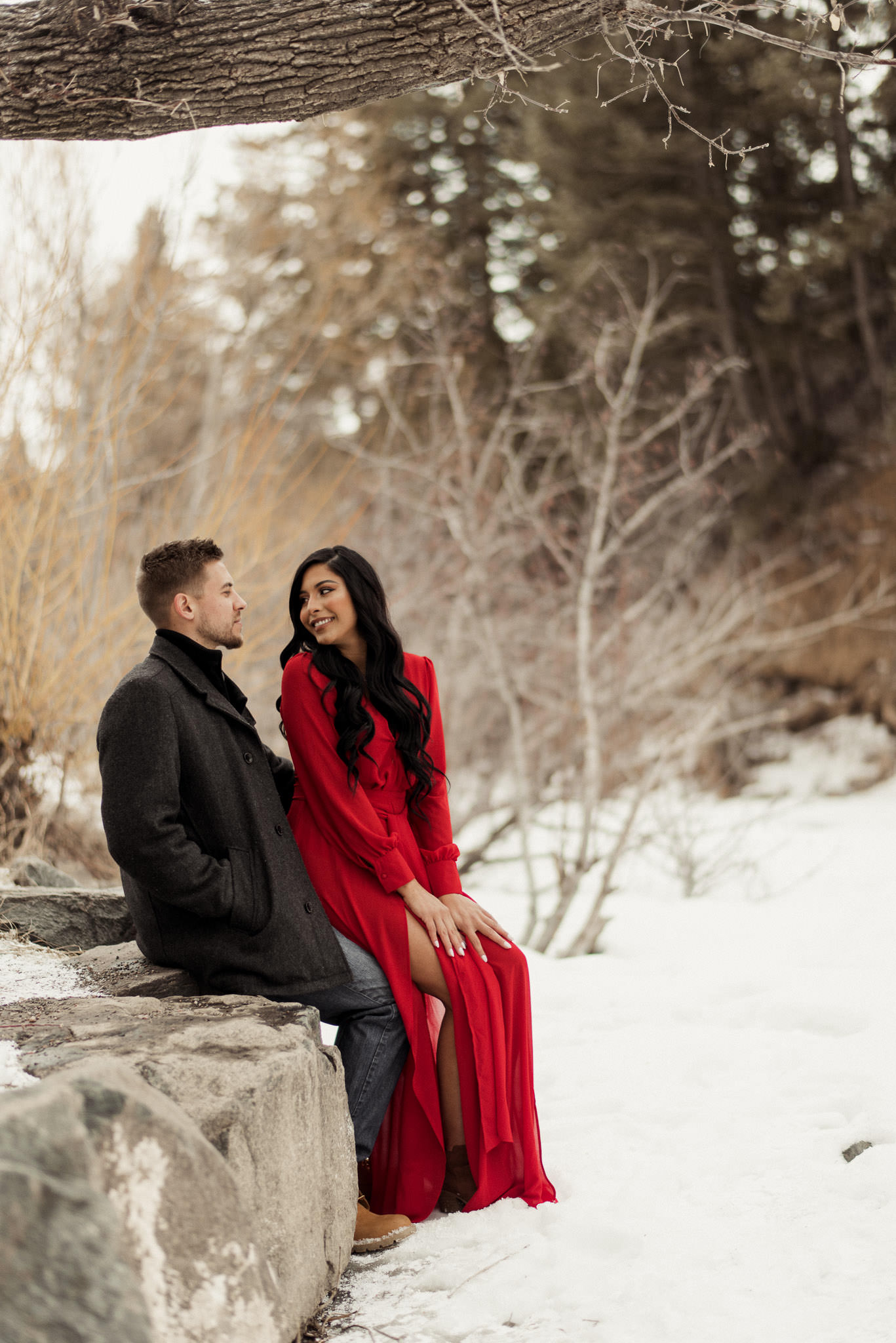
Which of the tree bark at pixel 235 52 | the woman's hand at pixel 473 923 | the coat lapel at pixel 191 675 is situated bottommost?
the woman's hand at pixel 473 923

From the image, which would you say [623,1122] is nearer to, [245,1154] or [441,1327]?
[441,1327]

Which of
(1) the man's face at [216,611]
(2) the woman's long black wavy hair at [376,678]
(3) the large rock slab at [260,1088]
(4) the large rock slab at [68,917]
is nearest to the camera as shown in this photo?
(3) the large rock slab at [260,1088]

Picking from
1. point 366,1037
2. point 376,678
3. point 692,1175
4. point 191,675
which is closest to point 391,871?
point 366,1037

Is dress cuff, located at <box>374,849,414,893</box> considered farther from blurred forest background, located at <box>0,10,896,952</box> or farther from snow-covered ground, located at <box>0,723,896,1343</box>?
blurred forest background, located at <box>0,10,896,952</box>

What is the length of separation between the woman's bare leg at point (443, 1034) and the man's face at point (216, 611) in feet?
2.87

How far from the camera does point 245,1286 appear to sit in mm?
1687

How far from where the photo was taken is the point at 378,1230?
2566 millimetres

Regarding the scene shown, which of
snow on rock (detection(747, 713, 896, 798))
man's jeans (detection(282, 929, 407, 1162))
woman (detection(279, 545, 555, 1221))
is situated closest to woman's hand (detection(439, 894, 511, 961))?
woman (detection(279, 545, 555, 1221))

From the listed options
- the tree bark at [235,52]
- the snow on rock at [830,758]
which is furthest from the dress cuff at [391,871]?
the snow on rock at [830,758]

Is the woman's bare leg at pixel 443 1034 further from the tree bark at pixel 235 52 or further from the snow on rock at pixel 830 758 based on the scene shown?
the snow on rock at pixel 830 758

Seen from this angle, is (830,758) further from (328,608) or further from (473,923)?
(328,608)

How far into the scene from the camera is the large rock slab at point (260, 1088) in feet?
6.62

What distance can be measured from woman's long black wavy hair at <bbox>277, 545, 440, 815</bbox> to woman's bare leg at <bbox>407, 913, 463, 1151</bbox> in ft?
1.26

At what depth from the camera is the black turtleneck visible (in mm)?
2709
